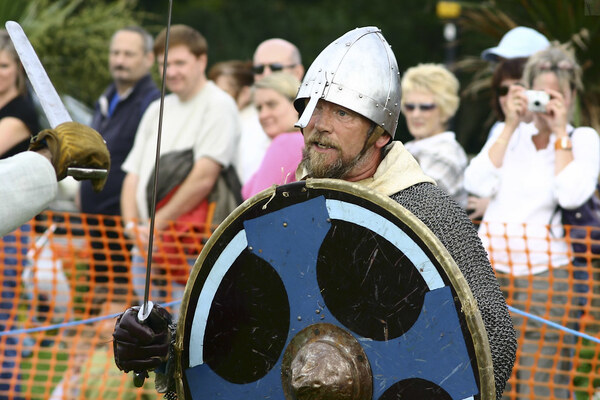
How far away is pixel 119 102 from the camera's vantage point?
694 centimetres

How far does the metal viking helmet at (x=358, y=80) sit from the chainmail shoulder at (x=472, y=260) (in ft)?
0.93

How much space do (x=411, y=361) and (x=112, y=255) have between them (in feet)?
12.6

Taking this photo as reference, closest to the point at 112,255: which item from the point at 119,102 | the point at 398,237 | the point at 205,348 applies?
the point at 119,102

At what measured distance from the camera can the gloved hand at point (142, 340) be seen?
10.4 ft

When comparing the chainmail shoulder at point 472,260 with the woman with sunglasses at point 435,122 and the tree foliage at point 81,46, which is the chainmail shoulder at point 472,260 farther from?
the tree foliage at point 81,46

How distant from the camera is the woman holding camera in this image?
512cm

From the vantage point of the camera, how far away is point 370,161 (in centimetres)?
347

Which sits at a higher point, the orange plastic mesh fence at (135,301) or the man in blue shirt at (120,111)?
the man in blue shirt at (120,111)

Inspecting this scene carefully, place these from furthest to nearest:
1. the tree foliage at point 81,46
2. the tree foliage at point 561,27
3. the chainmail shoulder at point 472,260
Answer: the tree foliage at point 81,46 < the tree foliage at point 561,27 < the chainmail shoulder at point 472,260

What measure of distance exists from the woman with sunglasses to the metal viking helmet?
208 centimetres

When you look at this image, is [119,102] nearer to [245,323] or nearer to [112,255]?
[112,255]

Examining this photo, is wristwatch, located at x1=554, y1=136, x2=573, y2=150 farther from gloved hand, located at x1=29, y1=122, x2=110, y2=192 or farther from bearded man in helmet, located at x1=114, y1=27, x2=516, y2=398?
gloved hand, located at x1=29, y1=122, x2=110, y2=192

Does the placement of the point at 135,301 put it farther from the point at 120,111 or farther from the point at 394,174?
the point at 394,174

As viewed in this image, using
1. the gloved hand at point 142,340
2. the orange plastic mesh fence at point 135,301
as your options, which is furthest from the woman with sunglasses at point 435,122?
the gloved hand at point 142,340
